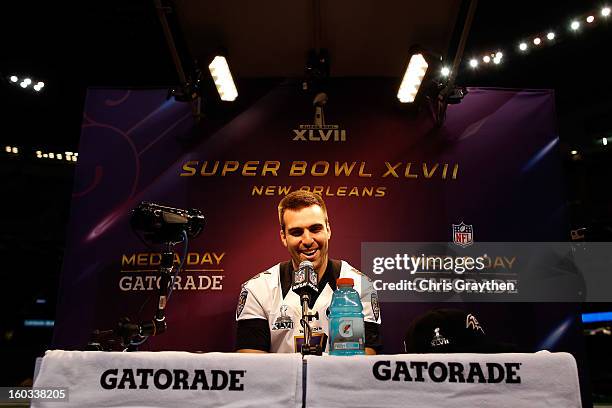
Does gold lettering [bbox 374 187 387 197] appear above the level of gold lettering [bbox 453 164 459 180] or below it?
below

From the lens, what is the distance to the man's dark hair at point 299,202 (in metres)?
3.50

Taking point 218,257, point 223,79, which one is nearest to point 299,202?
point 218,257

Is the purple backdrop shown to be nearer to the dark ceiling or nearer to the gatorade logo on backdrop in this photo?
the dark ceiling

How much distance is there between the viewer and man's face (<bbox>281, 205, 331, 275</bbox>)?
3432 millimetres

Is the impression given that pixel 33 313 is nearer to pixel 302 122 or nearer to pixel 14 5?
pixel 14 5

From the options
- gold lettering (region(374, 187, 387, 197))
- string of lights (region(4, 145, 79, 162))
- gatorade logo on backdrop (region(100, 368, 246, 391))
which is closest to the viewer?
gatorade logo on backdrop (region(100, 368, 246, 391))

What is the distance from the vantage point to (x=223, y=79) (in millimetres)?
3895

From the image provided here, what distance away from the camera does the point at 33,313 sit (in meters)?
10.9

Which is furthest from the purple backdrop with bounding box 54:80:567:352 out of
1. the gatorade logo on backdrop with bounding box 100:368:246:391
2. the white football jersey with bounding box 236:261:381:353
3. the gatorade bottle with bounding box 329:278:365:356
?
the gatorade logo on backdrop with bounding box 100:368:246:391

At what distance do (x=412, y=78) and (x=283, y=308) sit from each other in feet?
6.35

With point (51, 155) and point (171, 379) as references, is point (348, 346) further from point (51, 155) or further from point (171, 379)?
point (51, 155)

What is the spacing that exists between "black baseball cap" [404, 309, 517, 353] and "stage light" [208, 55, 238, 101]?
2.53 meters

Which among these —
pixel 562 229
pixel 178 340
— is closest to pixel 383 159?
pixel 562 229

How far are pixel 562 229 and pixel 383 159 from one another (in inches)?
54.7
